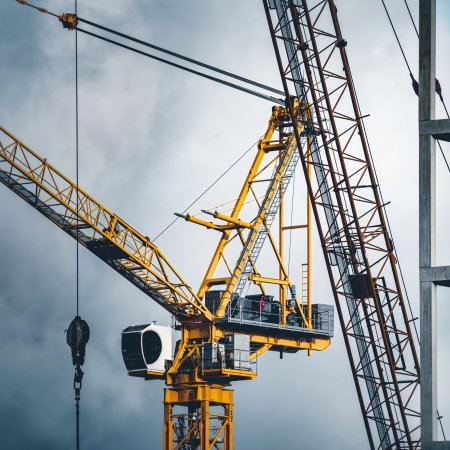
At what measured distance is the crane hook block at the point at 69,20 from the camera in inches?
3844

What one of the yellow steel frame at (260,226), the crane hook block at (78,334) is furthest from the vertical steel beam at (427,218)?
the yellow steel frame at (260,226)

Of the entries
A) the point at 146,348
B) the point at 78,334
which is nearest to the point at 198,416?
the point at 146,348

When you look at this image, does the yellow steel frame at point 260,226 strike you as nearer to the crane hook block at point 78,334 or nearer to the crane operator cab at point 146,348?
the crane operator cab at point 146,348

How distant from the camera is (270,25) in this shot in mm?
Answer: 82000

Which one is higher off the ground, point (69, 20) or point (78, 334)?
point (69, 20)

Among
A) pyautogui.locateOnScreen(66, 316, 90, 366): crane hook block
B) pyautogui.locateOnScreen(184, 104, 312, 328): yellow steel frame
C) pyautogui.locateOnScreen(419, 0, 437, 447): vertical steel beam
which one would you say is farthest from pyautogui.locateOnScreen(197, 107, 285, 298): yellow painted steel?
pyautogui.locateOnScreen(419, 0, 437, 447): vertical steel beam

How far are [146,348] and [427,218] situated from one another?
Answer: 3020 inches

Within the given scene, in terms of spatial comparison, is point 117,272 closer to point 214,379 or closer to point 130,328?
point 130,328

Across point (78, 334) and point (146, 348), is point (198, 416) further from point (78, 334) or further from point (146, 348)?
point (78, 334)

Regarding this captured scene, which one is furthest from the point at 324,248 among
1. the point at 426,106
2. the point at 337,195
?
the point at 426,106

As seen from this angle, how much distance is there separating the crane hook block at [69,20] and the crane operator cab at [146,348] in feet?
82.3

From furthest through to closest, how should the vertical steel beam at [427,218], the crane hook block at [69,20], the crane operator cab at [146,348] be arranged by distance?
the crane operator cab at [146,348] < the crane hook block at [69,20] < the vertical steel beam at [427,218]

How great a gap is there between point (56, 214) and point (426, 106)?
71.4 m

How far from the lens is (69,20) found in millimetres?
98000
